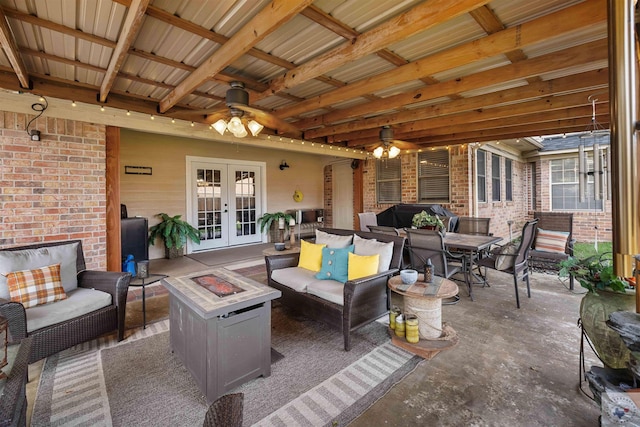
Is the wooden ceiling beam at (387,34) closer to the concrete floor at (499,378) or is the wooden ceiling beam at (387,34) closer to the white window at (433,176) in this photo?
the concrete floor at (499,378)

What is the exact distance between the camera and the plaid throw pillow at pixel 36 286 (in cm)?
231

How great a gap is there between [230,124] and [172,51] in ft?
2.68

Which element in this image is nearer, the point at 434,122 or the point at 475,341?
the point at 475,341

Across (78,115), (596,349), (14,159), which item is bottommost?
(596,349)

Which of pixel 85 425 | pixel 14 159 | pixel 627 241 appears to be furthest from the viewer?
pixel 14 159

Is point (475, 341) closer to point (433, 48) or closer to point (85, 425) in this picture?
point (433, 48)

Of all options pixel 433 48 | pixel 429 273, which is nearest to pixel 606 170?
pixel 429 273

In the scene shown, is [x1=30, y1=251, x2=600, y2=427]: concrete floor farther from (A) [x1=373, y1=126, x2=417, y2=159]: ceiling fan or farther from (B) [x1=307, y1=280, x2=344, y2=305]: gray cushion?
(A) [x1=373, y1=126, x2=417, y2=159]: ceiling fan

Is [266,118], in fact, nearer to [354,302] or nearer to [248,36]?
[248,36]

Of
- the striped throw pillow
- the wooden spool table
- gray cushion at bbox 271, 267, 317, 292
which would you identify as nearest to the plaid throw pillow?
gray cushion at bbox 271, 267, 317, 292

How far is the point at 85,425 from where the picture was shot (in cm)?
168

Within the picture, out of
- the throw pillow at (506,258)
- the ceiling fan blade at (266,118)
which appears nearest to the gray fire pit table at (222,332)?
the ceiling fan blade at (266,118)

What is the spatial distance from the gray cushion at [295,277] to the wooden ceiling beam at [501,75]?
2.46 meters

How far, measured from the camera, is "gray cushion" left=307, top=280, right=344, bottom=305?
Answer: 2621 millimetres
